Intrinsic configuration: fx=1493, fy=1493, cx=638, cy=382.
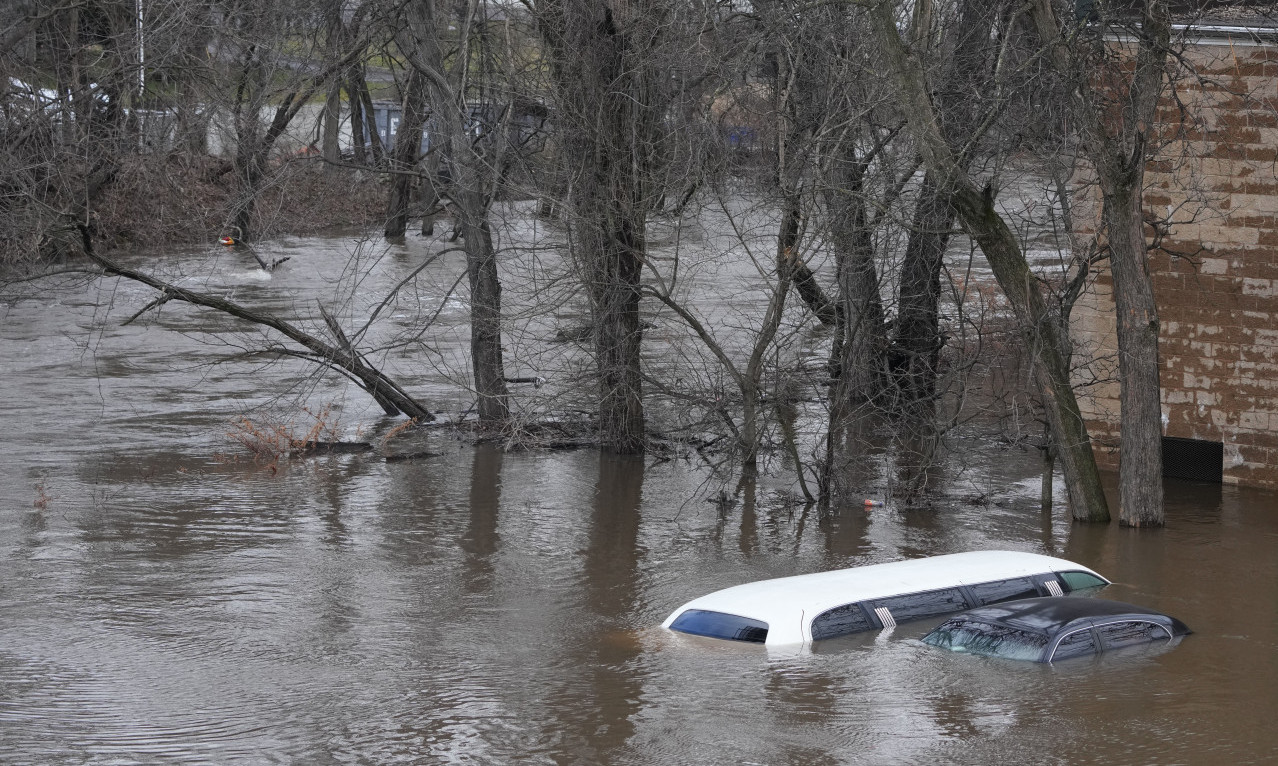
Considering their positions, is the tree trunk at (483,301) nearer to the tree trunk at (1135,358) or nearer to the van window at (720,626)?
the tree trunk at (1135,358)

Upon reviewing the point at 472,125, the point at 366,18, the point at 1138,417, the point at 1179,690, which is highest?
the point at 366,18

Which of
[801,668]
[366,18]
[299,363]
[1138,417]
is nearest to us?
[801,668]

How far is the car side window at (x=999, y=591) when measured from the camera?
1230 cm

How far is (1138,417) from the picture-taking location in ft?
54.7

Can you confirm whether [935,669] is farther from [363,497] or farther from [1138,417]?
[363,497]

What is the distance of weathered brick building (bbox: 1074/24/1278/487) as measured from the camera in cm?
1864

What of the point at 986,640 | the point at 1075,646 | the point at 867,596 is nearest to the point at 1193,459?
the point at 1075,646

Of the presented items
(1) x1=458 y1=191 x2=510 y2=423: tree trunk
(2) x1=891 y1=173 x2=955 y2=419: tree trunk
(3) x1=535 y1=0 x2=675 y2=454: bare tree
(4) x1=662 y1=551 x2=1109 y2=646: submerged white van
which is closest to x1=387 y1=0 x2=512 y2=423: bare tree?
(1) x1=458 y1=191 x2=510 y2=423: tree trunk

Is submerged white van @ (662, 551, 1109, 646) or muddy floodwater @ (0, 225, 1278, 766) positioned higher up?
Answer: submerged white van @ (662, 551, 1109, 646)

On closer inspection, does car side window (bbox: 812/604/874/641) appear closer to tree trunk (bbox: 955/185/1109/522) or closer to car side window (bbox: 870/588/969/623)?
car side window (bbox: 870/588/969/623)

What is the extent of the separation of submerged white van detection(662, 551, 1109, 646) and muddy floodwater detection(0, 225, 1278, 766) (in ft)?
0.51

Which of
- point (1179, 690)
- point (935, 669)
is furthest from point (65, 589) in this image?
point (1179, 690)

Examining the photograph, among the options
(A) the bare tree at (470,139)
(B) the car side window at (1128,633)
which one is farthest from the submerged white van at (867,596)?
(A) the bare tree at (470,139)

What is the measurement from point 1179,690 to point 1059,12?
9.65 meters
